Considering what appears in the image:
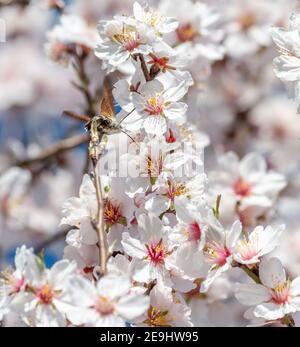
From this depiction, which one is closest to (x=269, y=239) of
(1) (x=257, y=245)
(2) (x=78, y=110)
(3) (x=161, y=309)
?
(1) (x=257, y=245)

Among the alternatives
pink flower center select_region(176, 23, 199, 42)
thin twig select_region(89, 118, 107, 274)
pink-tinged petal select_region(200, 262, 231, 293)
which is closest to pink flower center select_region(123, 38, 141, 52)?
thin twig select_region(89, 118, 107, 274)

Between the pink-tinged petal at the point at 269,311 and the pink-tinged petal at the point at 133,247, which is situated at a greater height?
the pink-tinged petal at the point at 133,247

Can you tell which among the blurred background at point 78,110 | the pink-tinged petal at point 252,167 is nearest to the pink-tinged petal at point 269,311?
the pink-tinged petal at point 252,167

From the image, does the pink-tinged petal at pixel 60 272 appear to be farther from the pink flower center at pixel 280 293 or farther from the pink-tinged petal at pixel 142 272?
the pink flower center at pixel 280 293

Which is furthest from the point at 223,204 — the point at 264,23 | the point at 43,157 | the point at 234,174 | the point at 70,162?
the point at 70,162

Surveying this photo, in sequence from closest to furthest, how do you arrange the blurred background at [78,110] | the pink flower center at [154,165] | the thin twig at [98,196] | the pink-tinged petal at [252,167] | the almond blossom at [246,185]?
the thin twig at [98,196], the pink flower center at [154,165], the almond blossom at [246,185], the pink-tinged petal at [252,167], the blurred background at [78,110]

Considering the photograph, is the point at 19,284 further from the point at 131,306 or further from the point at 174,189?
the point at 174,189
